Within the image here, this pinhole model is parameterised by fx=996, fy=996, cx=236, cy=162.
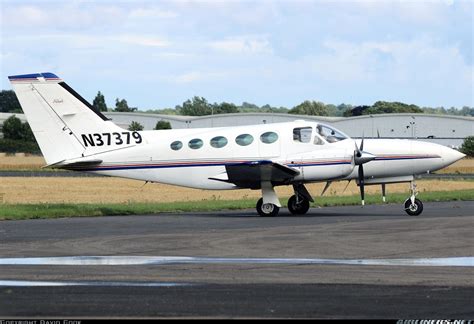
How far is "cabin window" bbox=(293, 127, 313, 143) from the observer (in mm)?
28500

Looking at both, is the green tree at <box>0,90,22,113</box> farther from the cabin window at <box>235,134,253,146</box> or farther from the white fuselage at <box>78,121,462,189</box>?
the cabin window at <box>235,134,253,146</box>

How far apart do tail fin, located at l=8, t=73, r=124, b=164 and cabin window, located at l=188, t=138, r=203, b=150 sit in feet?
7.41

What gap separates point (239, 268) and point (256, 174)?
13.7 metres

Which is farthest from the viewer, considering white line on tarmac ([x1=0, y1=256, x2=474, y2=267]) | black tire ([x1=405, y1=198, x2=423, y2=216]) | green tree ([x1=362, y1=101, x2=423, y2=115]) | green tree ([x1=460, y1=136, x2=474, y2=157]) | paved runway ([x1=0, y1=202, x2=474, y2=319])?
green tree ([x1=362, y1=101, x2=423, y2=115])

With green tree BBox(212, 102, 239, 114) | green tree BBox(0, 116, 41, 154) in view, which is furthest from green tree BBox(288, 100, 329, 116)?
green tree BBox(0, 116, 41, 154)

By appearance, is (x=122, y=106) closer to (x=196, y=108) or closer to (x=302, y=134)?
(x=196, y=108)

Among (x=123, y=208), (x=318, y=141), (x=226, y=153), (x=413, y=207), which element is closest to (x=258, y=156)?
(x=226, y=153)

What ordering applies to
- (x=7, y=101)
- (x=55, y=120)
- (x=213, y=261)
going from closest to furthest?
(x=213, y=261)
(x=55, y=120)
(x=7, y=101)

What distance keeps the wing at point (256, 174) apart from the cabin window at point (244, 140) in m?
0.86

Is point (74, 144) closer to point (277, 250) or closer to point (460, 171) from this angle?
point (277, 250)

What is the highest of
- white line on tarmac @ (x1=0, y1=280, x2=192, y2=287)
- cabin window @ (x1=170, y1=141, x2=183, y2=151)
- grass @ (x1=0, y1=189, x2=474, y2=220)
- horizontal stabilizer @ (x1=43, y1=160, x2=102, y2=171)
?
cabin window @ (x1=170, y1=141, x2=183, y2=151)

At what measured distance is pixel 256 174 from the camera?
92.9ft

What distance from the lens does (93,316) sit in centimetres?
991

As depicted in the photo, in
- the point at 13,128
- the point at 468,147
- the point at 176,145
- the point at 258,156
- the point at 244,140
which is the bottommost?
the point at 468,147
